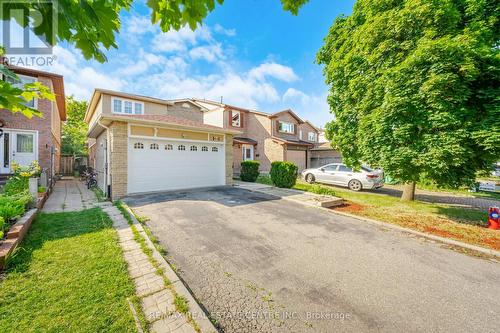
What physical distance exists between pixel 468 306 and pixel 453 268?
1203 mm

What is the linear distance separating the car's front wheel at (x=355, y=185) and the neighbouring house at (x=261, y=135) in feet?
27.2

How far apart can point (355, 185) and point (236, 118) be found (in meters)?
13.9

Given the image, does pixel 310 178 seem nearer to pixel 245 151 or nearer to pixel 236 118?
pixel 245 151

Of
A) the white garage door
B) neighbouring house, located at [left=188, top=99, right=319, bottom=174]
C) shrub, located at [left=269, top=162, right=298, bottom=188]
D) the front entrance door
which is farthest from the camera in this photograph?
neighbouring house, located at [left=188, top=99, right=319, bottom=174]

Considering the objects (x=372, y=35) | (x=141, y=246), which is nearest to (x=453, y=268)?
(x=141, y=246)

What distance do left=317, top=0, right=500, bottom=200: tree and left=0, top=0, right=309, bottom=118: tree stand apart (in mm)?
5580

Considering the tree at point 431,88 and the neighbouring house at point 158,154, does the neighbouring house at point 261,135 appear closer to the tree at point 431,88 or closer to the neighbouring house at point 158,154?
the neighbouring house at point 158,154

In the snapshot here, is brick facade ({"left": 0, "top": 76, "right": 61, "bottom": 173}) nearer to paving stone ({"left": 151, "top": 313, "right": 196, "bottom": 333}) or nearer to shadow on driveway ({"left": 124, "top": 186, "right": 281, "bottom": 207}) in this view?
shadow on driveway ({"left": 124, "top": 186, "right": 281, "bottom": 207})

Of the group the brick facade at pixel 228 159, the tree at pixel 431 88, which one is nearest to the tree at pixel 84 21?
the tree at pixel 431 88

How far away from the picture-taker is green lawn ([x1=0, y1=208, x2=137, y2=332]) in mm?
2160

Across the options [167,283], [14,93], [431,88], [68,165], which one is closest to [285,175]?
[431,88]

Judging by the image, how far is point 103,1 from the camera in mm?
1634

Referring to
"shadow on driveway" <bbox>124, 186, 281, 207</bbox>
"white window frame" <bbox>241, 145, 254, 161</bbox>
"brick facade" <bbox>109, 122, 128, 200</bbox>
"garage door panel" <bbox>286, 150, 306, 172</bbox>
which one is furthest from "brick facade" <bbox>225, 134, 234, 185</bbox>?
"garage door panel" <bbox>286, 150, 306, 172</bbox>

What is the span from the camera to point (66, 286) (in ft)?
9.02
